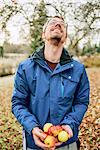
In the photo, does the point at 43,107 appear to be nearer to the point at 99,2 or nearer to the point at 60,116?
the point at 60,116

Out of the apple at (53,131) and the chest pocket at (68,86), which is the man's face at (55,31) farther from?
the apple at (53,131)

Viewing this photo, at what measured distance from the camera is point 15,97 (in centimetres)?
337

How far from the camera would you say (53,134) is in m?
3.11

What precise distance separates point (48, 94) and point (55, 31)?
56 centimetres

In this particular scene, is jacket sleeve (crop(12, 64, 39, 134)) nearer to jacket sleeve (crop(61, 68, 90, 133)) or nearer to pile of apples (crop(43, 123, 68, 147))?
pile of apples (crop(43, 123, 68, 147))

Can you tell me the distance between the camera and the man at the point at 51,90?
3.30 metres

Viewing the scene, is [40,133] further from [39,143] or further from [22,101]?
[22,101]

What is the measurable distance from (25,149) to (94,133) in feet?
13.3

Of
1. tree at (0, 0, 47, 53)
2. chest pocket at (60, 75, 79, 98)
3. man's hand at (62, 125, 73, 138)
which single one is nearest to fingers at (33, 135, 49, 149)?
man's hand at (62, 125, 73, 138)

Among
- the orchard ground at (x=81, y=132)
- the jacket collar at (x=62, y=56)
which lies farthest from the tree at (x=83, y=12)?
the jacket collar at (x=62, y=56)

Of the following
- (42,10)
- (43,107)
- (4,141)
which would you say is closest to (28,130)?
(43,107)

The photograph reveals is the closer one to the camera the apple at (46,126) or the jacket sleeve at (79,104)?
the apple at (46,126)

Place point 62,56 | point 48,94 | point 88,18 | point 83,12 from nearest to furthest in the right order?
1. point 48,94
2. point 62,56
3. point 83,12
4. point 88,18

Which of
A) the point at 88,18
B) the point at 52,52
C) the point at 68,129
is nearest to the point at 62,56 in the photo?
the point at 52,52
